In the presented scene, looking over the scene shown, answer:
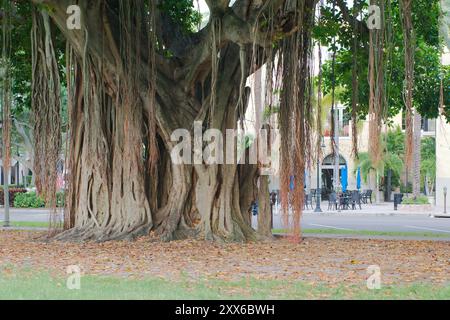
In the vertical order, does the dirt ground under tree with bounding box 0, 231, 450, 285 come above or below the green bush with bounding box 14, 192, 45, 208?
below

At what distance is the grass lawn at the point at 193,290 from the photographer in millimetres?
7727

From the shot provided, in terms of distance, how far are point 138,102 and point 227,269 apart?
4.44 m

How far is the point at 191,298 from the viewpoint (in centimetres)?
753

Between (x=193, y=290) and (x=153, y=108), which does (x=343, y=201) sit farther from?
(x=193, y=290)

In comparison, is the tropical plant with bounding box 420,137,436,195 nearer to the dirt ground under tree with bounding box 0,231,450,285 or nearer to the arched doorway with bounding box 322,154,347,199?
the arched doorway with bounding box 322,154,347,199

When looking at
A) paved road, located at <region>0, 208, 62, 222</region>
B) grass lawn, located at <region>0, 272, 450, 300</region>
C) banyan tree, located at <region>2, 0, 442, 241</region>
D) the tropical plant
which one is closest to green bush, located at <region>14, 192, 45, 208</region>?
paved road, located at <region>0, 208, 62, 222</region>

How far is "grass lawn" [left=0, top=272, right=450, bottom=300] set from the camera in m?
7.73

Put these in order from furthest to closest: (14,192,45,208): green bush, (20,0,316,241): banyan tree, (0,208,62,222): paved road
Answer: (14,192,45,208): green bush → (0,208,62,222): paved road → (20,0,316,241): banyan tree

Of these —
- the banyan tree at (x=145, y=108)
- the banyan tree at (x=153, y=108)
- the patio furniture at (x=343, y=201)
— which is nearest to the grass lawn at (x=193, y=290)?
the banyan tree at (x=145, y=108)

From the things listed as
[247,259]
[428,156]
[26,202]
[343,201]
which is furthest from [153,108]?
[428,156]

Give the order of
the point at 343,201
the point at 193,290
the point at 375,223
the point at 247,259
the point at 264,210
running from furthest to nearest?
the point at 343,201 → the point at 375,223 → the point at 264,210 → the point at 247,259 → the point at 193,290

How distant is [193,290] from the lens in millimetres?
8117

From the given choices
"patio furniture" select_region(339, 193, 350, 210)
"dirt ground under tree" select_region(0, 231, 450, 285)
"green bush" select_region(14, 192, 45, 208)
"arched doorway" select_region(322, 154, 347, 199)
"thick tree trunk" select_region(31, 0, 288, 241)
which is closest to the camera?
"dirt ground under tree" select_region(0, 231, 450, 285)

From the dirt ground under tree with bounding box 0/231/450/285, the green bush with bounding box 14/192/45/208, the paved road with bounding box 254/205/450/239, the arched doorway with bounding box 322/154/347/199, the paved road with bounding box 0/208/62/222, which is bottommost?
the paved road with bounding box 254/205/450/239
